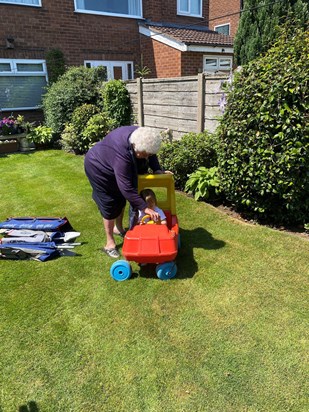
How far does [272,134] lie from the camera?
13.3ft

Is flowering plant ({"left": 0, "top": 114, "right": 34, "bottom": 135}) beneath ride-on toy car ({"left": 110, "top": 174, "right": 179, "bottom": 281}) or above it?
above

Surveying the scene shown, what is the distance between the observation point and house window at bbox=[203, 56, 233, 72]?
1294 centimetres

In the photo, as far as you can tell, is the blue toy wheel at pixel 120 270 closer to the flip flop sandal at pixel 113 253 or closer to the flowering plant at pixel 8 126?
the flip flop sandal at pixel 113 253

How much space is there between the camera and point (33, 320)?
2910 millimetres

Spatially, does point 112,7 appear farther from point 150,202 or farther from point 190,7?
point 150,202

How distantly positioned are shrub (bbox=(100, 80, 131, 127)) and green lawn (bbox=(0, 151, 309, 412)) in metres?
5.40

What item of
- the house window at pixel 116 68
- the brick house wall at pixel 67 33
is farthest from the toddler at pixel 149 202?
the house window at pixel 116 68

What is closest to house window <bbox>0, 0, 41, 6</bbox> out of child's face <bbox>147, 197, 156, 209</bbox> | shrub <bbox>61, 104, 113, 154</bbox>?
shrub <bbox>61, 104, 113, 154</bbox>

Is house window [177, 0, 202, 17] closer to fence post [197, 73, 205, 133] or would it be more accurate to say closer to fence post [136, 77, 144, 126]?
fence post [136, 77, 144, 126]

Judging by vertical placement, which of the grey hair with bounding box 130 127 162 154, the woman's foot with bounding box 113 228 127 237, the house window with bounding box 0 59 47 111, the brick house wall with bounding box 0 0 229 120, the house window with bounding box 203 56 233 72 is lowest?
the woman's foot with bounding box 113 228 127 237

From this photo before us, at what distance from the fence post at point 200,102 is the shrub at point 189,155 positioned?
338 mm

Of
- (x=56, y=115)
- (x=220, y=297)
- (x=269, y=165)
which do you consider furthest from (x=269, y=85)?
(x=56, y=115)

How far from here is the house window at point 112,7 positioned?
40.2 ft

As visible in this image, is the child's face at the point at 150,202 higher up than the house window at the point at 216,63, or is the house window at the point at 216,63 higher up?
the house window at the point at 216,63
